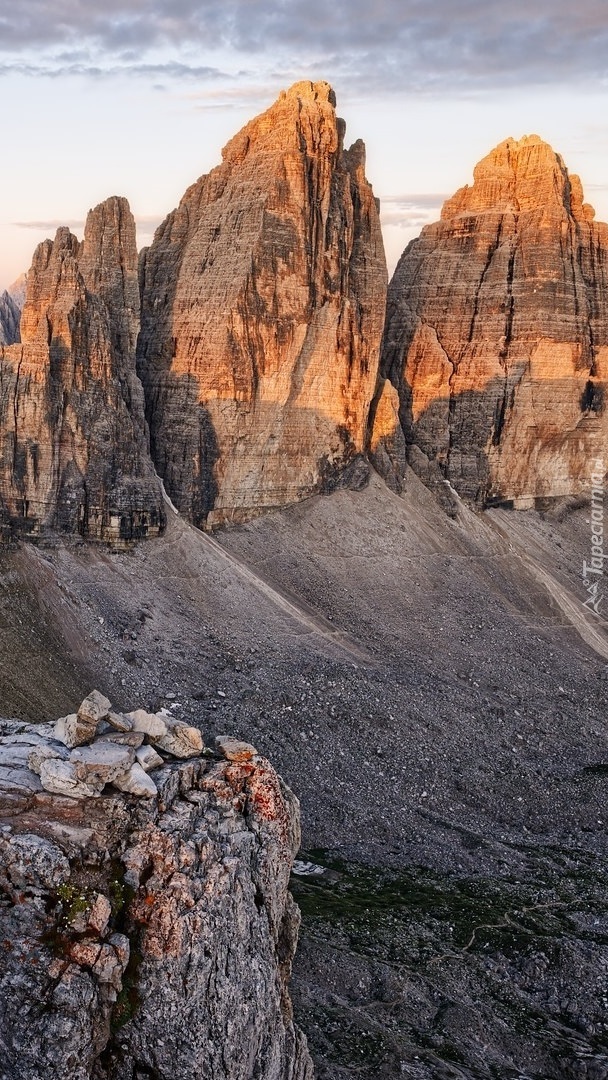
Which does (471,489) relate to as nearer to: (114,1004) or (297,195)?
(297,195)

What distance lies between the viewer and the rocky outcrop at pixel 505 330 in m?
80.0

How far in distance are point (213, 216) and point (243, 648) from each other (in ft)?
95.9

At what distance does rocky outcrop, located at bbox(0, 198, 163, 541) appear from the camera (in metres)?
53.2

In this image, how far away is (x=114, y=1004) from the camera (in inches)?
648

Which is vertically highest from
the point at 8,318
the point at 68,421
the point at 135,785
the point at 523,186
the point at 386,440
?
the point at 523,186

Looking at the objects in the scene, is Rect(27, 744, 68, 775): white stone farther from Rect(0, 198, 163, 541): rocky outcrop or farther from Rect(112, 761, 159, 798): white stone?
Rect(0, 198, 163, 541): rocky outcrop

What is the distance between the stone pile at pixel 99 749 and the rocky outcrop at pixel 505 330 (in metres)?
60.7

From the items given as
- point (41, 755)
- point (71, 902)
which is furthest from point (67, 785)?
point (71, 902)

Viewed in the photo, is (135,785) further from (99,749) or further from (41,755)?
(41,755)

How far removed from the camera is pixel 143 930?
1681 centimetres

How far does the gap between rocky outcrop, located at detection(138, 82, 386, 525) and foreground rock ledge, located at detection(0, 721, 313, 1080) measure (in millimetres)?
43999

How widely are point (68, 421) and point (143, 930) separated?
4049cm

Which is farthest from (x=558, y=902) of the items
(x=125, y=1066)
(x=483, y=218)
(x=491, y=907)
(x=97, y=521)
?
(x=483, y=218)

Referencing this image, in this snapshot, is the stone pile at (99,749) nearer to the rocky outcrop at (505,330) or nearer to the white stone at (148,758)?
the white stone at (148,758)
